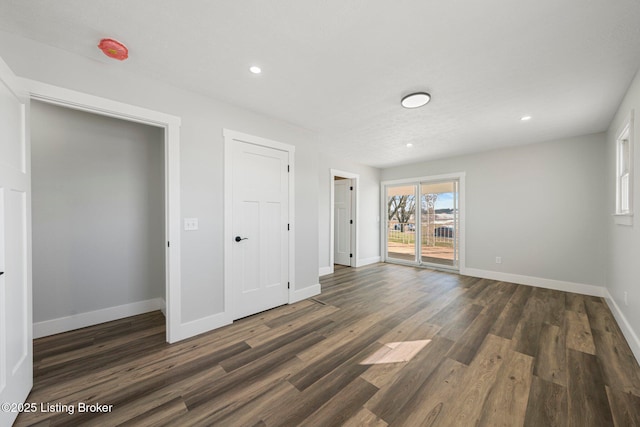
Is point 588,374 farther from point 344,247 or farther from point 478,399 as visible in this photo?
point 344,247

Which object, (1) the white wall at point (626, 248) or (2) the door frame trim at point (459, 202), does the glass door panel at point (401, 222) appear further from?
(1) the white wall at point (626, 248)

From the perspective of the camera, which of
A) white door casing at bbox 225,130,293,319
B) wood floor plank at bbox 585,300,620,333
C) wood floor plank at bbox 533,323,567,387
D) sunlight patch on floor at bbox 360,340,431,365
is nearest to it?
wood floor plank at bbox 533,323,567,387

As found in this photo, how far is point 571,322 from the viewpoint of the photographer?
274 cm

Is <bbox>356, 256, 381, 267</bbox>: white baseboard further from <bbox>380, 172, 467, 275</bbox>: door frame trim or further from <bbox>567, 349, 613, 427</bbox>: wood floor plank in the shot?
<bbox>567, 349, 613, 427</bbox>: wood floor plank

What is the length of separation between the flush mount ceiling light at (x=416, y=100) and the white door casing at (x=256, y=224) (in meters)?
1.59

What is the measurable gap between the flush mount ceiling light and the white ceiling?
0.09m

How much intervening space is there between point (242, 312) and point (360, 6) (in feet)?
10.1

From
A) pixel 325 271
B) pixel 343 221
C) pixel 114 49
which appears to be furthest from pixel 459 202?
pixel 114 49

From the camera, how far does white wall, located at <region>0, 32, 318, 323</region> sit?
5.89ft

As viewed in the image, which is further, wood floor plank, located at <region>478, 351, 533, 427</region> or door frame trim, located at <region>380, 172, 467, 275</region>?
door frame trim, located at <region>380, 172, 467, 275</region>

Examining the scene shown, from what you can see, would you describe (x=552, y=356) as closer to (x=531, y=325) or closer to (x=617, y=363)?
(x=617, y=363)

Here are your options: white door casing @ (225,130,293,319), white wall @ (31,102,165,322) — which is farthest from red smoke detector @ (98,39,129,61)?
white wall @ (31,102,165,322)

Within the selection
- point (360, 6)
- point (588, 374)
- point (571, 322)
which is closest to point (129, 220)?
point (360, 6)

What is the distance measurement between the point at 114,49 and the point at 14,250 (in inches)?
59.8
